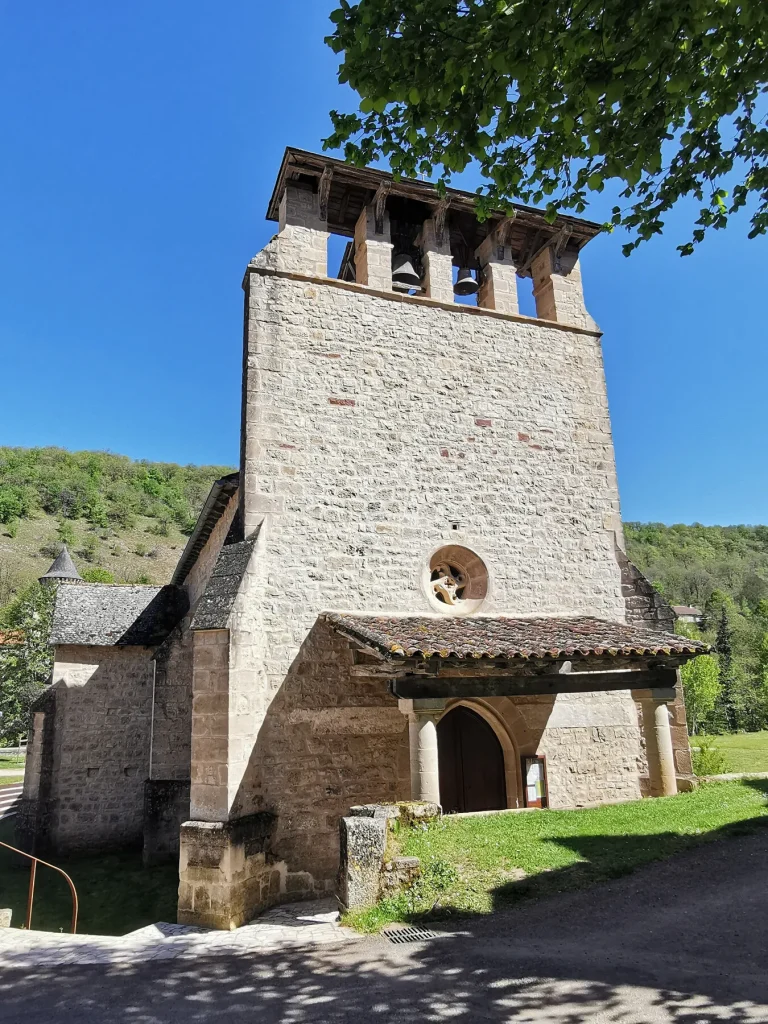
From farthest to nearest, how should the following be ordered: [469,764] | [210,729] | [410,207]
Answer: [410,207] → [469,764] → [210,729]

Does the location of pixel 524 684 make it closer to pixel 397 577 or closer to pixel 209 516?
pixel 397 577

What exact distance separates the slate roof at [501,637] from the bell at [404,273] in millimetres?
5601

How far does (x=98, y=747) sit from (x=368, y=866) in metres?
9.44

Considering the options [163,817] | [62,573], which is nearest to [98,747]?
[163,817]

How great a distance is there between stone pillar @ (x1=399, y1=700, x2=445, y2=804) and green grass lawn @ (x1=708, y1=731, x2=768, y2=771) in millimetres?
15956

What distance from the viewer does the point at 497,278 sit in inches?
449

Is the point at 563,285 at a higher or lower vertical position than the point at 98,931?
higher

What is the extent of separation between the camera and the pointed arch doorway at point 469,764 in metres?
9.52

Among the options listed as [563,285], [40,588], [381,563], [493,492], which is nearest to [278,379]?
[381,563]

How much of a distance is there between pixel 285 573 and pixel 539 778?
4.60 meters

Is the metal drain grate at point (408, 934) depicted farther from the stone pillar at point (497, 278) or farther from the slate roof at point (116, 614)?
the slate roof at point (116, 614)

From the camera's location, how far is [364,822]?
6363 mm

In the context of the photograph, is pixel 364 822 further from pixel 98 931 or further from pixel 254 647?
pixel 98 931

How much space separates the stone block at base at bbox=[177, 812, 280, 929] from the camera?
6.95 m
